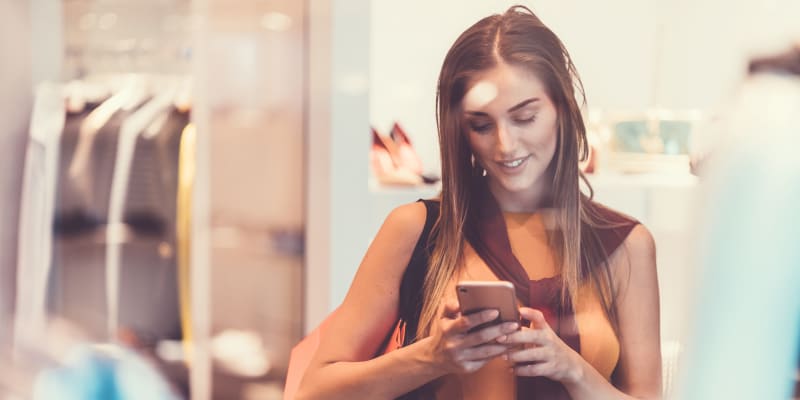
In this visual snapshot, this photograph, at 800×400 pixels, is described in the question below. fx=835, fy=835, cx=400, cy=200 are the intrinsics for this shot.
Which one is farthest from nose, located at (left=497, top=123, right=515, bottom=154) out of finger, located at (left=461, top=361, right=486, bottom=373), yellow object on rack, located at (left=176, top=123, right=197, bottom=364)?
yellow object on rack, located at (left=176, top=123, right=197, bottom=364)

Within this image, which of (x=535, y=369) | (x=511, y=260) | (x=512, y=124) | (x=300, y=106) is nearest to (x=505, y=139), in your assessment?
(x=512, y=124)

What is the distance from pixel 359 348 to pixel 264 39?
0.55 metres

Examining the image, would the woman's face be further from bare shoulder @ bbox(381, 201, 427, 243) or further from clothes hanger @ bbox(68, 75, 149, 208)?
clothes hanger @ bbox(68, 75, 149, 208)

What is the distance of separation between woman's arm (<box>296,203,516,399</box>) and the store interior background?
39mm

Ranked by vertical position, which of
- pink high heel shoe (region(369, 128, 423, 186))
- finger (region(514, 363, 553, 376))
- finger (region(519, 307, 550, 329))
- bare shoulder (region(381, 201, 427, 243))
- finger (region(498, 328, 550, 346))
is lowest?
finger (region(514, 363, 553, 376))

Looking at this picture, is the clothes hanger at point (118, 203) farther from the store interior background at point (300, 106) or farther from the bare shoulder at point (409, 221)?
the bare shoulder at point (409, 221)

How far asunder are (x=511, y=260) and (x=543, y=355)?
0.32ft

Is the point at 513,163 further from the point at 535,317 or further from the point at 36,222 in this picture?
the point at 36,222

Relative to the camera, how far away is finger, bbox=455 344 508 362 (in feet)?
2.60

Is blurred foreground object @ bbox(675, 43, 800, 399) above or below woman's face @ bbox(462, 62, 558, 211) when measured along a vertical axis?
below

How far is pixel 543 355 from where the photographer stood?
811 millimetres

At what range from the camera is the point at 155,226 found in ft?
4.24

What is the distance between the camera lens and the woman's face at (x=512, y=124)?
80 centimetres

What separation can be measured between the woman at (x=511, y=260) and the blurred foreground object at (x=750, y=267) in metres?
0.21
